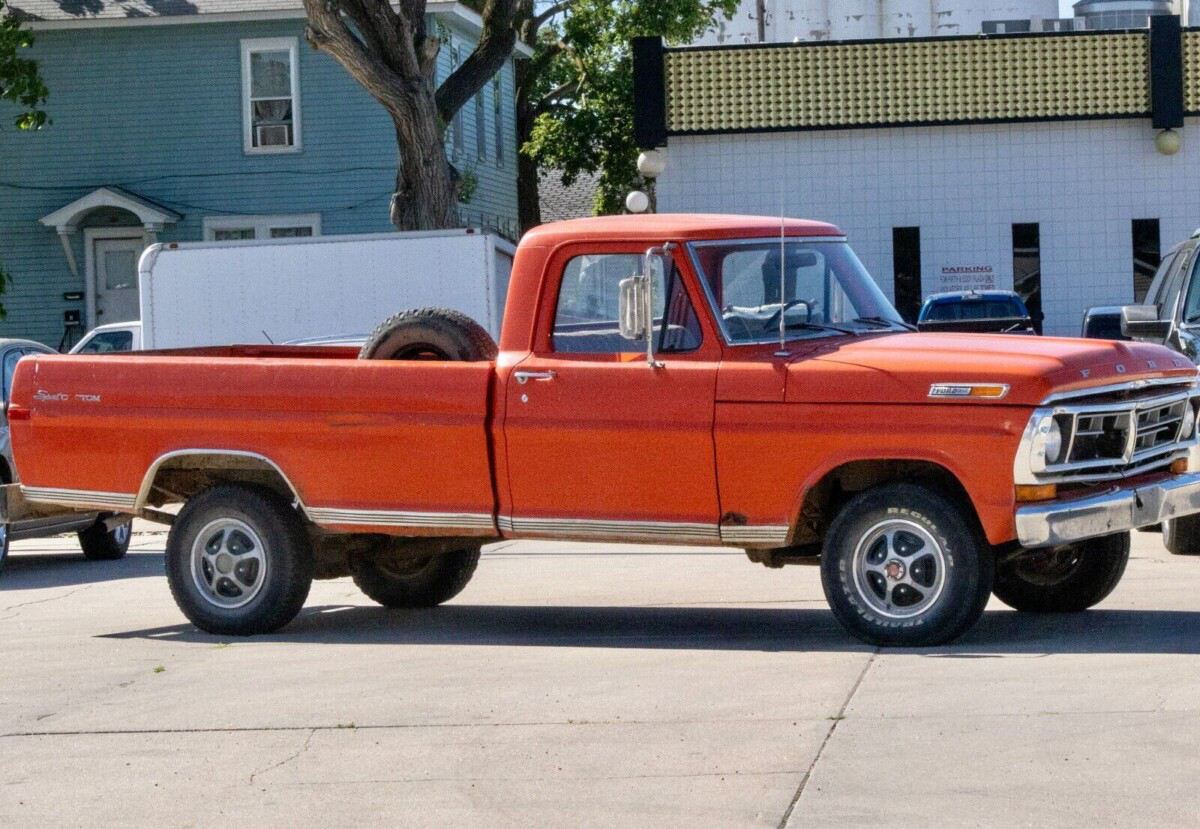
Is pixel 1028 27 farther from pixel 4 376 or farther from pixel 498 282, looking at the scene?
pixel 4 376

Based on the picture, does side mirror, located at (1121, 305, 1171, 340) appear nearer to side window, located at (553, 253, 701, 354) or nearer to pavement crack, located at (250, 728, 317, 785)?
side window, located at (553, 253, 701, 354)

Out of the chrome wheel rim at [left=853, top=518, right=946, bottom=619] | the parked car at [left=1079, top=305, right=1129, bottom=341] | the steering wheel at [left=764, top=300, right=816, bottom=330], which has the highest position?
the steering wheel at [left=764, top=300, right=816, bottom=330]

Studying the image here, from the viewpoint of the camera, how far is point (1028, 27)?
38562mm

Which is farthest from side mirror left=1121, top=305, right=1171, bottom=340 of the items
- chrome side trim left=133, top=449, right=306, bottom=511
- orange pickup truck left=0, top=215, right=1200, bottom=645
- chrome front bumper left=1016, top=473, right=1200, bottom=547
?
chrome side trim left=133, top=449, right=306, bottom=511

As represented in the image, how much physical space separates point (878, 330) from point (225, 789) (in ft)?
14.0

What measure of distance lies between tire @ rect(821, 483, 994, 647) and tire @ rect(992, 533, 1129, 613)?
1.11 metres

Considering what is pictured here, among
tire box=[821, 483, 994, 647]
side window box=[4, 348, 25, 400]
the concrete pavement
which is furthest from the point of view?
side window box=[4, 348, 25, 400]

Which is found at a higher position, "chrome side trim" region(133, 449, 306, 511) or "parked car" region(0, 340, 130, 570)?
"chrome side trim" region(133, 449, 306, 511)

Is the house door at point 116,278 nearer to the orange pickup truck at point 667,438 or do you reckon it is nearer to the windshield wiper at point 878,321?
the orange pickup truck at point 667,438

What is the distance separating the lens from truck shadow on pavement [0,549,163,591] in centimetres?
1448

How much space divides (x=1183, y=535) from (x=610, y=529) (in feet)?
16.8

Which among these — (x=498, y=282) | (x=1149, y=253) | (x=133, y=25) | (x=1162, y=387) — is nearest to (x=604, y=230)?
(x=1162, y=387)

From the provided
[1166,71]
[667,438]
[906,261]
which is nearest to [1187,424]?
[667,438]

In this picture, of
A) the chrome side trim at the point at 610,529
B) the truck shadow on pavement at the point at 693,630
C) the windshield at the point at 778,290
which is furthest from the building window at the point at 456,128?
the chrome side trim at the point at 610,529
